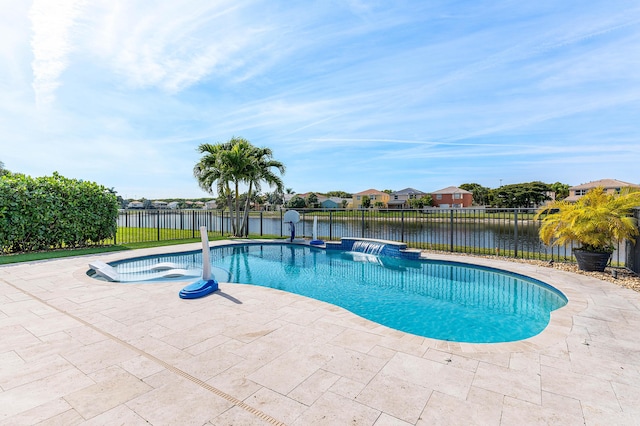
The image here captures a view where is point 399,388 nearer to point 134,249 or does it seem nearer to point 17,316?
point 17,316

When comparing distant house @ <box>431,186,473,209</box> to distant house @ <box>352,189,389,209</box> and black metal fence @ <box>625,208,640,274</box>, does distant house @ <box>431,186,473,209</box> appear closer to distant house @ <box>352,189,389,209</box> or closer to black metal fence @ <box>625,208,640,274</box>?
distant house @ <box>352,189,389,209</box>

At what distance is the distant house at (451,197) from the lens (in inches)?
2003

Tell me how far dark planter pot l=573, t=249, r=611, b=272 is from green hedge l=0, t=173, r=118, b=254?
43.5 ft

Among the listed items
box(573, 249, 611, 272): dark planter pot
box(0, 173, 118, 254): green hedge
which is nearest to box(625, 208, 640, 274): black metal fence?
box(573, 249, 611, 272): dark planter pot

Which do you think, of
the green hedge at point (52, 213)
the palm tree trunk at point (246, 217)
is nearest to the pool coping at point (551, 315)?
the green hedge at point (52, 213)

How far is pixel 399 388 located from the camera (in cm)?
231

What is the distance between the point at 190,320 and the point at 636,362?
471 centimetres

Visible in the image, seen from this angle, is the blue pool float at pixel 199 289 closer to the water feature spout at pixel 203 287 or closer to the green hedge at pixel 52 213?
the water feature spout at pixel 203 287

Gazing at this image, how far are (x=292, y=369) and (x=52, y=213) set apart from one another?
9.93 m

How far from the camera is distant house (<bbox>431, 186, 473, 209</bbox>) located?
50.9 meters

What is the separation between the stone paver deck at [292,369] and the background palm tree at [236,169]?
29.2 feet

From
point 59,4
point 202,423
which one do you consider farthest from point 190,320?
point 59,4

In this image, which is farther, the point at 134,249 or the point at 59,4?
the point at 134,249

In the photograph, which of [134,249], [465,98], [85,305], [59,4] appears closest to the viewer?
[85,305]
